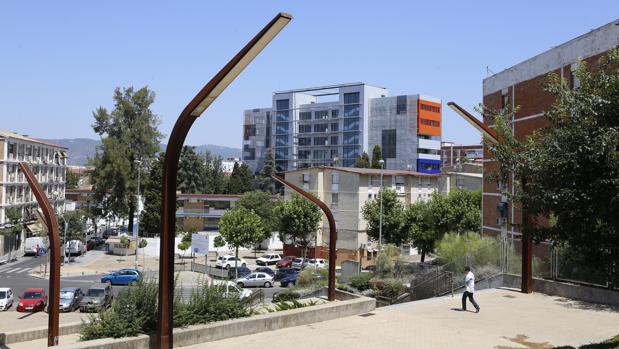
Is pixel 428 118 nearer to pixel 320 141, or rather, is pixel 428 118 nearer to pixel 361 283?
pixel 320 141

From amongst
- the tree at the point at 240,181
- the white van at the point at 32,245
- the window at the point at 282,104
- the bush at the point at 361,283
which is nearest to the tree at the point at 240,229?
the white van at the point at 32,245

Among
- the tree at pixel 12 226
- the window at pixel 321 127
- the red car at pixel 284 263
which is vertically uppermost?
the window at pixel 321 127

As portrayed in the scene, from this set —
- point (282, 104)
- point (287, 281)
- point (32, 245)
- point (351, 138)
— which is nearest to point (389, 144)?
point (351, 138)

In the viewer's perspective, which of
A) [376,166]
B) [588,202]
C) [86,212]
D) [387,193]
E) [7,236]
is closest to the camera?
[588,202]

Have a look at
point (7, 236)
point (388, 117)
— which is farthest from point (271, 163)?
point (7, 236)

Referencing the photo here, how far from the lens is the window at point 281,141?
122125mm

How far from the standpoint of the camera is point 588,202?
341 inches

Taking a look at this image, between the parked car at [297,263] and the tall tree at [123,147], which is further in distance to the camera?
the tall tree at [123,147]

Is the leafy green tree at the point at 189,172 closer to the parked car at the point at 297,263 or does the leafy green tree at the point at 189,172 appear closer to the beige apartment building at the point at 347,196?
the beige apartment building at the point at 347,196

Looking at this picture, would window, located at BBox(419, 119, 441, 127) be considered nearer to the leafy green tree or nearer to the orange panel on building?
→ the orange panel on building

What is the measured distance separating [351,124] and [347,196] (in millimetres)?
55606

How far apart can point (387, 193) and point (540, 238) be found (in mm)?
40641

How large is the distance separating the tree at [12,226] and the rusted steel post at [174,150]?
170 feet

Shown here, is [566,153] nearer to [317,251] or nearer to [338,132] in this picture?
[317,251]
